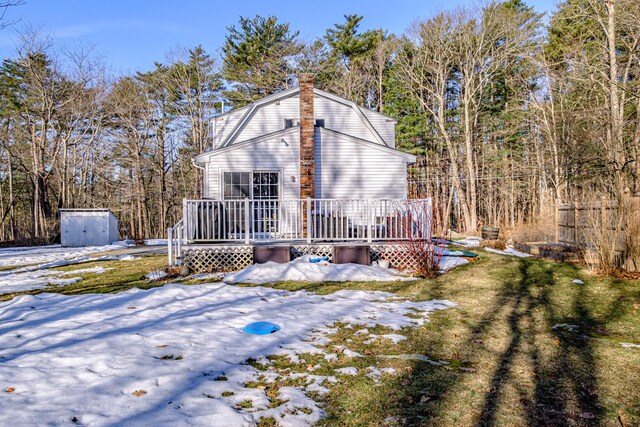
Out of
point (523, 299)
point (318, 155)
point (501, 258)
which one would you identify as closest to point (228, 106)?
point (318, 155)

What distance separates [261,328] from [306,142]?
323 inches

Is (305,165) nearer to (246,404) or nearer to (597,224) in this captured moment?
(597,224)

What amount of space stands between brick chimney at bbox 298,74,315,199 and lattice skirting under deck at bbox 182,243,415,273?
9.20ft

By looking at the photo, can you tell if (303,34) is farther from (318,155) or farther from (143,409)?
(143,409)

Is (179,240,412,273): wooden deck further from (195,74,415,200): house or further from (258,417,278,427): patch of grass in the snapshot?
(258,417,278,427): patch of grass

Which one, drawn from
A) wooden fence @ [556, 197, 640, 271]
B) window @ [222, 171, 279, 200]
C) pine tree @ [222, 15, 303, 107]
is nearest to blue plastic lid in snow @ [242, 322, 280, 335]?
wooden fence @ [556, 197, 640, 271]

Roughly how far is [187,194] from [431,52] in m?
19.9

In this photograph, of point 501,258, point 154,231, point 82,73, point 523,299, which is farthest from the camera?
point 154,231

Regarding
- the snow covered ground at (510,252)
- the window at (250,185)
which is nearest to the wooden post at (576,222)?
the snow covered ground at (510,252)

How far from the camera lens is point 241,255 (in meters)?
8.89

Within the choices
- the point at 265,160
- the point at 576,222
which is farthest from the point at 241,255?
the point at 576,222

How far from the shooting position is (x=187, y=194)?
92.0ft

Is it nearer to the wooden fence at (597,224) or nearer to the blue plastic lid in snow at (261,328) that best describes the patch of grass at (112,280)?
the blue plastic lid in snow at (261,328)

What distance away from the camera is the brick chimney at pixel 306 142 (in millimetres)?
11508
